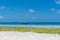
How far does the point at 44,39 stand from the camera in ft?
32.0

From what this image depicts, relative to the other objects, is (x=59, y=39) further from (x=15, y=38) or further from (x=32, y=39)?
(x=15, y=38)

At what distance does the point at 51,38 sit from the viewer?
9961mm

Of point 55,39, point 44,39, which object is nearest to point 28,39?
point 44,39

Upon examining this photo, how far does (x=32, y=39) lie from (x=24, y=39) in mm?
429

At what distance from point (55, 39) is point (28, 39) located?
1.46m

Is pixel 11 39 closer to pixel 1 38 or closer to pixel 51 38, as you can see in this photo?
pixel 1 38

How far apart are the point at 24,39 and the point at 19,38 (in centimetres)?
36

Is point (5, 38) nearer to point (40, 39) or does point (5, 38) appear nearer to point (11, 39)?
point (11, 39)

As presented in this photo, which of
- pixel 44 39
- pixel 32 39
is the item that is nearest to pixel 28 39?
pixel 32 39

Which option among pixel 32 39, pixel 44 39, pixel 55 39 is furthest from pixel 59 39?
pixel 32 39

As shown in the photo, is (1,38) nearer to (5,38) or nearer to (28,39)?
(5,38)

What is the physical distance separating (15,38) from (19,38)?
A: 228 millimetres

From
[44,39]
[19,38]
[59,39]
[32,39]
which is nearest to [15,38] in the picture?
[19,38]

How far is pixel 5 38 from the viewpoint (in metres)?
9.94
